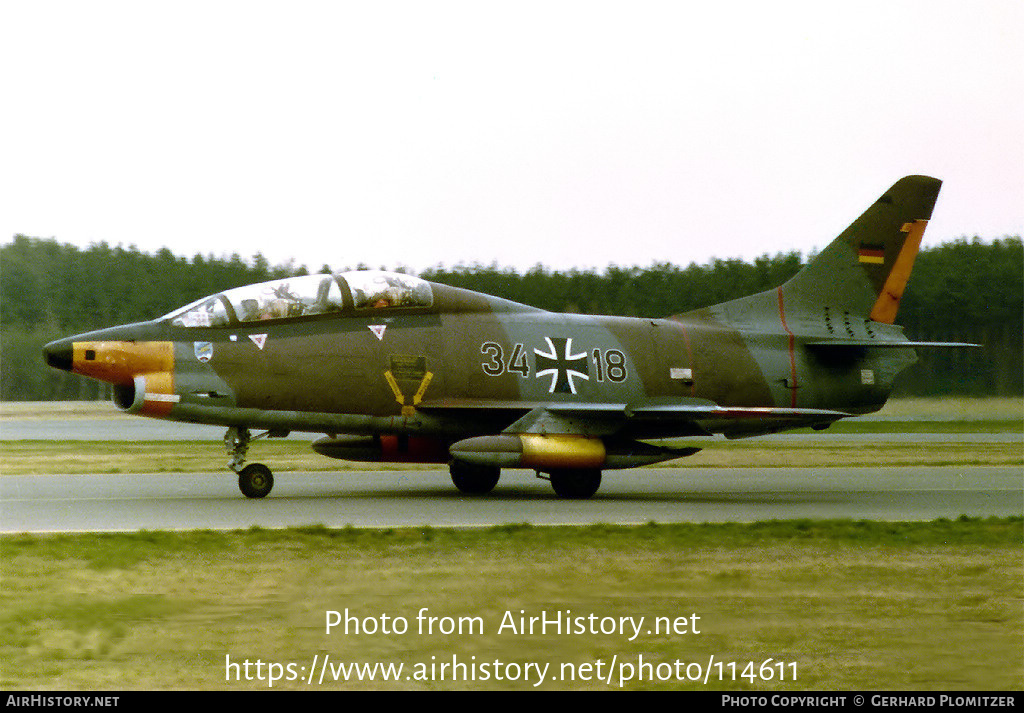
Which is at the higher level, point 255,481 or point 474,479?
point 255,481

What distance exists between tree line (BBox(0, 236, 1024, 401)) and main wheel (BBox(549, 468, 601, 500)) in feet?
21.7

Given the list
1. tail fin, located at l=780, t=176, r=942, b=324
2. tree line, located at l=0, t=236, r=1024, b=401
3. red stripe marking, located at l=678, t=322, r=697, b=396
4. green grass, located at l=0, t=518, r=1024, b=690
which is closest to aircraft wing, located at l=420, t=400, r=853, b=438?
red stripe marking, located at l=678, t=322, r=697, b=396

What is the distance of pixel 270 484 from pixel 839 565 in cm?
716

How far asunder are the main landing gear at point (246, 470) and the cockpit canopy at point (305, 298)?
1376 mm

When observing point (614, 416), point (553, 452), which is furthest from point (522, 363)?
point (553, 452)

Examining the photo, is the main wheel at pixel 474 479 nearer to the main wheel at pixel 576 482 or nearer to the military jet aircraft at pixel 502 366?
the military jet aircraft at pixel 502 366

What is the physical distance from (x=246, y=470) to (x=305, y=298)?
84.9 inches

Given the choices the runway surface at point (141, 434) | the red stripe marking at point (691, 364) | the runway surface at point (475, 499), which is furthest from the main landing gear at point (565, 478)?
the runway surface at point (141, 434)

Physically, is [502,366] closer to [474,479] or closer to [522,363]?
[522,363]

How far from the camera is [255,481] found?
45.1 ft

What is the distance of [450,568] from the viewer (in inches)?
340

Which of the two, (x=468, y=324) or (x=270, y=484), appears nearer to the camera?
(x=270, y=484)

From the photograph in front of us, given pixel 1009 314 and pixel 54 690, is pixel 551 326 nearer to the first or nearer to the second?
pixel 54 690
